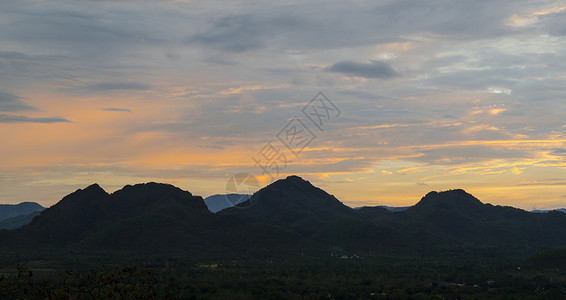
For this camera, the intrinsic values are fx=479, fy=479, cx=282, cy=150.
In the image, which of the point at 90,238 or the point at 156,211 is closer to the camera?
the point at 90,238

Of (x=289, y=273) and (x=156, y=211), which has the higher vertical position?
(x=156, y=211)

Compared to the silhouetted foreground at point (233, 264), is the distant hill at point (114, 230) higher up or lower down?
higher up

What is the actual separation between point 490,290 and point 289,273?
40.9 meters

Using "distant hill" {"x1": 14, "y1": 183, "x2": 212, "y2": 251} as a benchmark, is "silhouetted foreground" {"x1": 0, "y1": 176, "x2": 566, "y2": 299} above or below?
below

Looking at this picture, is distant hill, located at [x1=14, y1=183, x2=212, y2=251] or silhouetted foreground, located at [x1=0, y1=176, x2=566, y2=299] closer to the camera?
silhouetted foreground, located at [x1=0, y1=176, x2=566, y2=299]

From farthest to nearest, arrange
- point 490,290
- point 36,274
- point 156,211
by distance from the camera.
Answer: point 156,211
point 36,274
point 490,290

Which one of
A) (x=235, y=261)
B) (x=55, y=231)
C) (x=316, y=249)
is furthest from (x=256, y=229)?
(x=55, y=231)

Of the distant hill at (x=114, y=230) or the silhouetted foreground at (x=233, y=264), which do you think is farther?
the distant hill at (x=114, y=230)

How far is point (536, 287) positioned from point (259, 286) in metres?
50.4

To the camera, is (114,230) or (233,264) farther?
(114,230)

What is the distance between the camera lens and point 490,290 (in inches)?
3310

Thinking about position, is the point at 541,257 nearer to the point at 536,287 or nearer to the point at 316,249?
the point at 536,287

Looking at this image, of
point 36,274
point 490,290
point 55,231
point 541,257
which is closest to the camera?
point 490,290

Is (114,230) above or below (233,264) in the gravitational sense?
above
